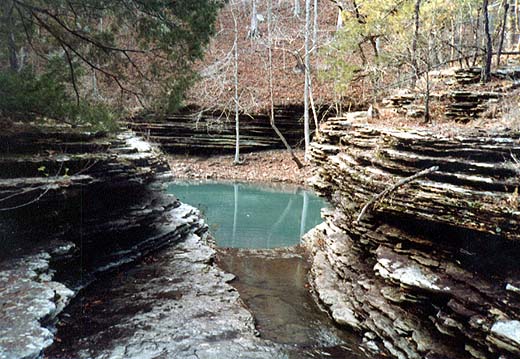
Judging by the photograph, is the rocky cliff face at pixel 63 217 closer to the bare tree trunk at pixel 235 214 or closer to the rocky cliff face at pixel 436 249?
the bare tree trunk at pixel 235 214

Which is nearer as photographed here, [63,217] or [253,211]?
[63,217]

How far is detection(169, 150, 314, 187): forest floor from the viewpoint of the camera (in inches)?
773

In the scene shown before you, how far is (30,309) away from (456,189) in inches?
206

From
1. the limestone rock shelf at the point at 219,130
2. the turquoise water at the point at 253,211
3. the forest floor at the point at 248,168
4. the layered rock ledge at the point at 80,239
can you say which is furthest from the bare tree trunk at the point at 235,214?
the limestone rock shelf at the point at 219,130

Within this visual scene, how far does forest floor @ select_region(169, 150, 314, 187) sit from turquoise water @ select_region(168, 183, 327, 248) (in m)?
1.26

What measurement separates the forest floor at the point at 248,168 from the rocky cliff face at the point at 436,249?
40.1ft

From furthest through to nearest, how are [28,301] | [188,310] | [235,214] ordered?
1. [235,214]
2. [188,310]
3. [28,301]

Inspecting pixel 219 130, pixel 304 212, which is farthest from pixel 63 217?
pixel 219 130

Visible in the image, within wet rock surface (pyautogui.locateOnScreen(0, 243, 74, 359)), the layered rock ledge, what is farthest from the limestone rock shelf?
wet rock surface (pyautogui.locateOnScreen(0, 243, 74, 359))

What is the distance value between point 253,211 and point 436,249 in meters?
9.49

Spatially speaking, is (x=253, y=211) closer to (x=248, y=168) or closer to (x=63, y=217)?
(x=248, y=168)

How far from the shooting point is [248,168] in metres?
20.9

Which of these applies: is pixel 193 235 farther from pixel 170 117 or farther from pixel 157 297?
pixel 170 117

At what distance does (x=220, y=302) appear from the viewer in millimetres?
6363
